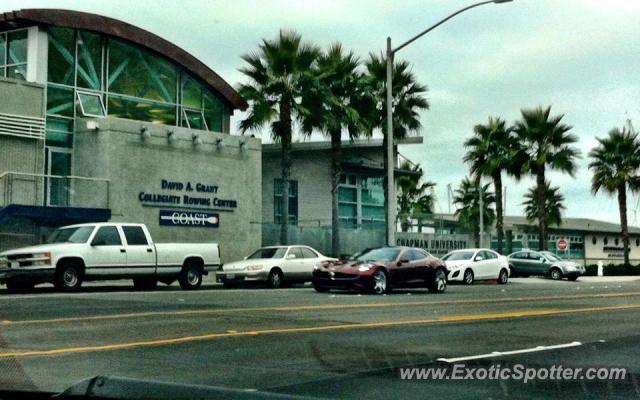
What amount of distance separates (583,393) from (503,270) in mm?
29872

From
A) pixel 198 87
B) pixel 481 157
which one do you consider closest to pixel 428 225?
pixel 481 157

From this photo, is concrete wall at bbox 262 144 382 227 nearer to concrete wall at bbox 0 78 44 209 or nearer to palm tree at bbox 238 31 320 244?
palm tree at bbox 238 31 320 244

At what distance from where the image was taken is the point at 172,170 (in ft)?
115

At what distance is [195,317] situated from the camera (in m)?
14.5

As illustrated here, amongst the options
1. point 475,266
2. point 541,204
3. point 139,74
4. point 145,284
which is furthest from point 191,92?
point 541,204

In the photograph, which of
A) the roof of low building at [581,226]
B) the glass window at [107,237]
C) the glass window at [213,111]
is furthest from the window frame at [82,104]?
the roof of low building at [581,226]

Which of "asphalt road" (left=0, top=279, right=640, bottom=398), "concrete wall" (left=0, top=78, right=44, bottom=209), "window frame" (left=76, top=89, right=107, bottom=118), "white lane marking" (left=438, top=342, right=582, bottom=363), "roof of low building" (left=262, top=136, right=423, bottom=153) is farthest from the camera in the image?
"roof of low building" (left=262, top=136, right=423, bottom=153)

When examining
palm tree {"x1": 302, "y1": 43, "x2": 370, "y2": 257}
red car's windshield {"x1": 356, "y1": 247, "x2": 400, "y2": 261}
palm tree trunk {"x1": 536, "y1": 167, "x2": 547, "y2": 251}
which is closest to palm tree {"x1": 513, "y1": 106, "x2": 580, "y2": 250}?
palm tree trunk {"x1": 536, "y1": 167, "x2": 547, "y2": 251}

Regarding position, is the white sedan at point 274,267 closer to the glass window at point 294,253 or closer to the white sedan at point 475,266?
the glass window at point 294,253

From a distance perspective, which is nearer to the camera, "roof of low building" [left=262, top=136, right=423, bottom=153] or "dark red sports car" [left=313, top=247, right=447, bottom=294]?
"dark red sports car" [left=313, top=247, right=447, bottom=294]

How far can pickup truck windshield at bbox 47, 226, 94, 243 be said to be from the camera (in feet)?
80.6

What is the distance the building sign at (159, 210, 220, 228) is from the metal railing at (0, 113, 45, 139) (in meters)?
5.43

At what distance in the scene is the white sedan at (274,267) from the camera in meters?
28.8

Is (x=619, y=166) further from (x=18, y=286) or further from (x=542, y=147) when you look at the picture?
(x=18, y=286)
